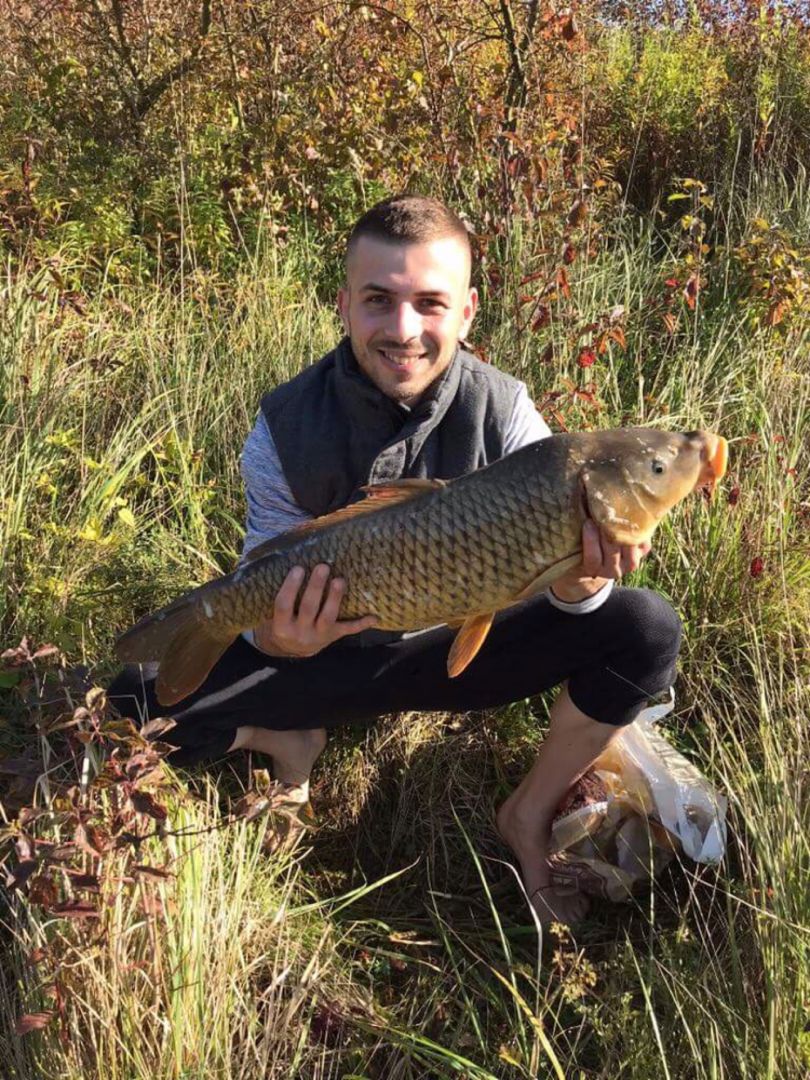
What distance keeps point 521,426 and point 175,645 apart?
78 centimetres

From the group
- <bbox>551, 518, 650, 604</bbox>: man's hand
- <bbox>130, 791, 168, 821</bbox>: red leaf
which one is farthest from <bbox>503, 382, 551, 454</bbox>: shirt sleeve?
<bbox>130, 791, 168, 821</bbox>: red leaf

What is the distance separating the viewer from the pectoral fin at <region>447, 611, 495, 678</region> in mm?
1457

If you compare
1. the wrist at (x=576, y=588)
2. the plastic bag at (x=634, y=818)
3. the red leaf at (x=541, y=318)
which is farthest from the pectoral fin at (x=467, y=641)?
the red leaf at (x=541, y=318)

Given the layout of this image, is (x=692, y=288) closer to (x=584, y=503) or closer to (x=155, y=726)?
(x=584, y=503)


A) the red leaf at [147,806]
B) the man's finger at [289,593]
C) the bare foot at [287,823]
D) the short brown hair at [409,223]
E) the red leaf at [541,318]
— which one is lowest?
the bare foot at [287,823]

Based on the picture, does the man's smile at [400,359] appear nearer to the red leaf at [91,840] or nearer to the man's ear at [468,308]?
the man's ear at [468,308]

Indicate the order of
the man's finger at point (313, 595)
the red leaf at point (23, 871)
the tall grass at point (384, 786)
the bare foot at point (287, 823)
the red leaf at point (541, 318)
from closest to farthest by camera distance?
the red leaf at point (23, 871), the tall grass at point (384, 786), the man's finger at point (313, 595), the bare foot at point (287, 823), the red leaf at point (541, 318)

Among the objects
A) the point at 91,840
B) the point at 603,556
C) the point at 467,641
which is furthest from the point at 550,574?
the point at 91,840

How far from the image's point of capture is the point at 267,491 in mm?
1874

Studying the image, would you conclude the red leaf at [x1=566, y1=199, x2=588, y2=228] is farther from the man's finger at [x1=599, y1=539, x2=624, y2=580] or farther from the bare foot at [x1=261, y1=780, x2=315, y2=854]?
the bare foot at [x1=261, y1=780, x2=315, y2=854]

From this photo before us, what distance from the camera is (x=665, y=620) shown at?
5.77 feet

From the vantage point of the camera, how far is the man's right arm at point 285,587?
1454 millimetres

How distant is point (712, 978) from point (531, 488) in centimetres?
76

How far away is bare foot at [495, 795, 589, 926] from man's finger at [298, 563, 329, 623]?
667mm
